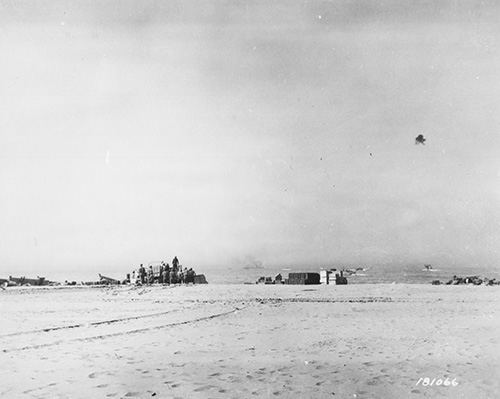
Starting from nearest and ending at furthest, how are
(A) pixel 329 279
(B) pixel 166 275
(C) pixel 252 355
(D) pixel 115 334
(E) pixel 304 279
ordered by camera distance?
(C) pixel 252 355 → (D) pixel 115 334 → (E) pixel 304 279 → (A) pixel 329 279 → (B) pixel 166 275

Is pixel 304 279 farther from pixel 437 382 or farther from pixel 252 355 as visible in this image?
pixel 437 382

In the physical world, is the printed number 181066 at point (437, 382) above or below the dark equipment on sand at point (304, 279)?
below

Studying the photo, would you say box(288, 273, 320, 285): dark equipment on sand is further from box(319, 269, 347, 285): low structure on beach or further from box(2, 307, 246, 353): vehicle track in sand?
box(2, 307, 246, 353): vehicle track in sand

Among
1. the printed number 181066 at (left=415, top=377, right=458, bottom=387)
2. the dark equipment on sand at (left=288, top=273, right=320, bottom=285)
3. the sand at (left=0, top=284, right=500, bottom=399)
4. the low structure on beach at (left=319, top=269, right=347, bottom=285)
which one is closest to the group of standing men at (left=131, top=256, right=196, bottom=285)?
the dark equipment on sand at (left=288, top=273, right=320, bottom=285)

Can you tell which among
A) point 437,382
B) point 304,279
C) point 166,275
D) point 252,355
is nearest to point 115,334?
point 252,355

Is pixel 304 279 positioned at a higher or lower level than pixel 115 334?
higher

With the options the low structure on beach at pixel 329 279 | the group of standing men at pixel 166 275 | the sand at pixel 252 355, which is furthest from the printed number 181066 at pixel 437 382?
the group of standing men at pixel 166 275

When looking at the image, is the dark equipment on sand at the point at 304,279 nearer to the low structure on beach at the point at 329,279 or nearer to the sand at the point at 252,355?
the low structure on beach at the point at 329,279

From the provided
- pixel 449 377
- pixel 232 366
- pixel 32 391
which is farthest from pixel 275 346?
pixel 32 391
